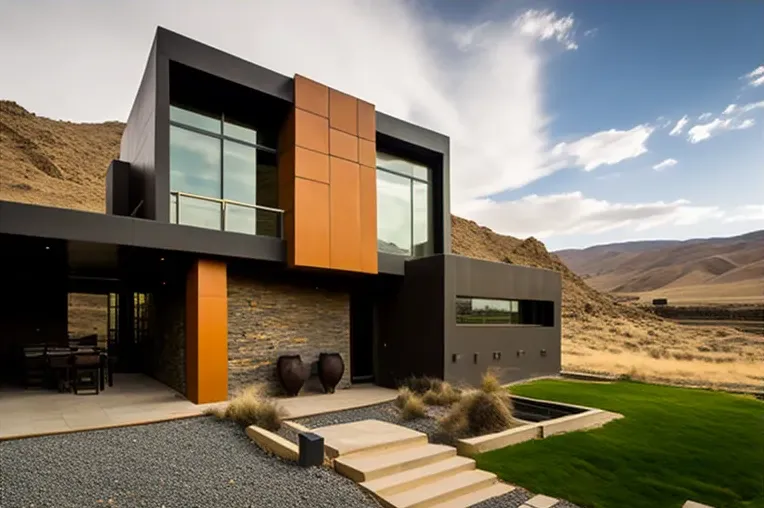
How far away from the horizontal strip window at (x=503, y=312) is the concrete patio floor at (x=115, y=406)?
97.4 inches

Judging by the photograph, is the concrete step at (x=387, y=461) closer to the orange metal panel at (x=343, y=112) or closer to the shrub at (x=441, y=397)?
the shrub at (x=441, y=397)

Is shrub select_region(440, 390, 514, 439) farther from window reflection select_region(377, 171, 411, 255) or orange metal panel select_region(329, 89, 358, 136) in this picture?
orange metal panel select_region(329, 89, 358, 136)

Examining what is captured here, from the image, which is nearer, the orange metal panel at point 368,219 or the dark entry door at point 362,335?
the orange metal panel at point 368,219

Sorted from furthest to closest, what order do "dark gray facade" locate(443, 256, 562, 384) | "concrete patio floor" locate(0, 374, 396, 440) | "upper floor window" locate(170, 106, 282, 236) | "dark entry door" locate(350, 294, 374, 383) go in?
"dark entry door" locate(350, 294, 374, 383) < "dark gray facade" locate(443, 256, 562, 384) < "upper floor window" locate(170, 106, 282, 236) < "concrete patio floor" locate(0, 374, 396, 440)

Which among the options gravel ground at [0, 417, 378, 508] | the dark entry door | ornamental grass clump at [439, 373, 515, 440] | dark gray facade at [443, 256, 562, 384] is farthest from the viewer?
the dark entry door

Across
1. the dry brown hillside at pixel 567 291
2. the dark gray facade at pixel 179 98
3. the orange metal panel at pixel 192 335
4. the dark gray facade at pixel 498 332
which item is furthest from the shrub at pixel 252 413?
the dry brown hillside at pixel 567 291

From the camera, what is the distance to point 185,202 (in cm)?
853

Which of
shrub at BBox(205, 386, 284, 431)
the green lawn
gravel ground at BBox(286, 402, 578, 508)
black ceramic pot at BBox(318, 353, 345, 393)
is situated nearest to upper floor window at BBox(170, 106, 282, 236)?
black ceramic pot at BBox(318, 353, 345, 393)

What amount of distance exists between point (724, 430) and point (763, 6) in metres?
7.87

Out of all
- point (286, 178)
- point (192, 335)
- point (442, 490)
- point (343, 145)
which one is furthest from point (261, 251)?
point (442, 490)

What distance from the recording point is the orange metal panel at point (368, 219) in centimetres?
1036

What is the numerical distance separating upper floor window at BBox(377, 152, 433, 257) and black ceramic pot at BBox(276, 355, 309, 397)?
3.44 m

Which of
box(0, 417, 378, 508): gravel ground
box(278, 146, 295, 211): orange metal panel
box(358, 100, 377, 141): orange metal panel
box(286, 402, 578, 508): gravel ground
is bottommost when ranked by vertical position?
box(286, 402, 578, 508): gravel ground

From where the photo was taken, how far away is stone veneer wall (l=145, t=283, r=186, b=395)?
9336mm
